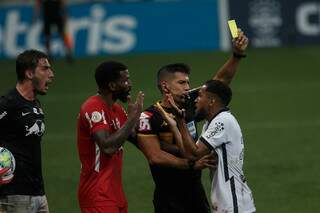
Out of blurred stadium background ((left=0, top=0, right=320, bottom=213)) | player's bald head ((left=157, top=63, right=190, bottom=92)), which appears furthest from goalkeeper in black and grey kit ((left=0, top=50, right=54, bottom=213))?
blurred stadium background ((left=0, top=0, right=320, bottom=213))

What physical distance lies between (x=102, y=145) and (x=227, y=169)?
1186 mm

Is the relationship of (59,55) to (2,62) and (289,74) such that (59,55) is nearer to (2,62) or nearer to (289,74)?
(2,62)

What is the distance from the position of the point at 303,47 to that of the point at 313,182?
15.7 metres

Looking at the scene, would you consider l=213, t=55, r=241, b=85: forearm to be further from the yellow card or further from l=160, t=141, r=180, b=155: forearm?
l=160, t=141, r=180, b=155: forearm

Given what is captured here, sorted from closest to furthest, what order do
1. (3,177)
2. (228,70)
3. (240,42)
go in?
(3,177)
(240,42)
(228,70)

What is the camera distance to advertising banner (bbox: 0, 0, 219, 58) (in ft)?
91.6

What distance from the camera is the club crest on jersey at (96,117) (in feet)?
26.9

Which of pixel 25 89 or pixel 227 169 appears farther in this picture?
pixel 25 89

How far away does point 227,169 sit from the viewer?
8055mm

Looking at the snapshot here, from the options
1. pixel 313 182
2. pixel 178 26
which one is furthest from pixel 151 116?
pixel 178 26

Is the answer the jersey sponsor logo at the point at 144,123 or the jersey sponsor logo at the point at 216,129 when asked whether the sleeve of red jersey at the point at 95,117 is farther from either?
the jersey sponsor logo at the point at 216,129

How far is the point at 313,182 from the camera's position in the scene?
43.9ft

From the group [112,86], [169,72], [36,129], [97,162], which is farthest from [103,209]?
[169,72]

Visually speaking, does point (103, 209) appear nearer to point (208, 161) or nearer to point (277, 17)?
point (208, 161)
